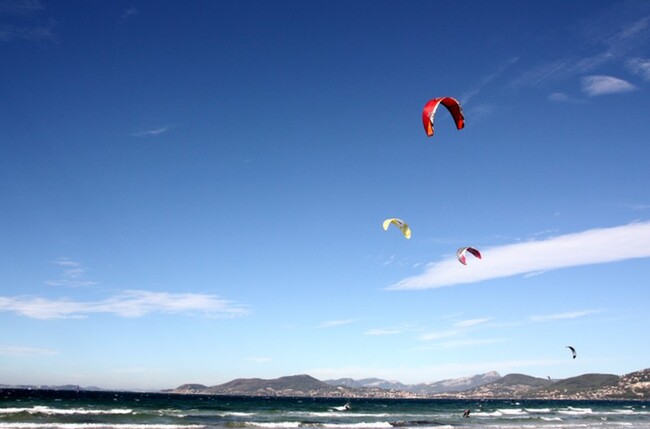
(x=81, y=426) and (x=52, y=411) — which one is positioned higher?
(x=52, y=411)

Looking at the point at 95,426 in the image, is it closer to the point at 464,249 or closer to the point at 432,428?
the point at 432,428

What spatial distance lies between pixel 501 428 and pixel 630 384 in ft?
619

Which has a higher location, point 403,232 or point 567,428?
point 403,232

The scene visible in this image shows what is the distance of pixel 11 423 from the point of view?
96.1 feet

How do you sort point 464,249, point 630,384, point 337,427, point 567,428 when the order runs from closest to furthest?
point 464,249, point 337,427, point 567,428, point 630,384

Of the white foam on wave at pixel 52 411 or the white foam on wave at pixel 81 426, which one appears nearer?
the white foam on wave at pixel 81 426

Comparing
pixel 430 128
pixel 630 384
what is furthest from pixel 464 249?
pixel 630 384

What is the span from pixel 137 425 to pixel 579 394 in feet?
688

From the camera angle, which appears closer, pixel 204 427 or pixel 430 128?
pixel 430 128

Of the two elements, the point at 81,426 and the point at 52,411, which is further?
the point at 52,411

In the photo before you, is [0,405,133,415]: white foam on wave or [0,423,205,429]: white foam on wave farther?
[0,405,133,415]: white foam on wave

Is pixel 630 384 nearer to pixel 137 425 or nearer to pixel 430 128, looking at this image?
pixel 137 425

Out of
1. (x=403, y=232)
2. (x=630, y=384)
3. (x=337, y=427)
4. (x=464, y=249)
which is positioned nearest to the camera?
(x=403, y=232)

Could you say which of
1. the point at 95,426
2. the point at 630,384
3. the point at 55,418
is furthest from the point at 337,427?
the point at 630,384
